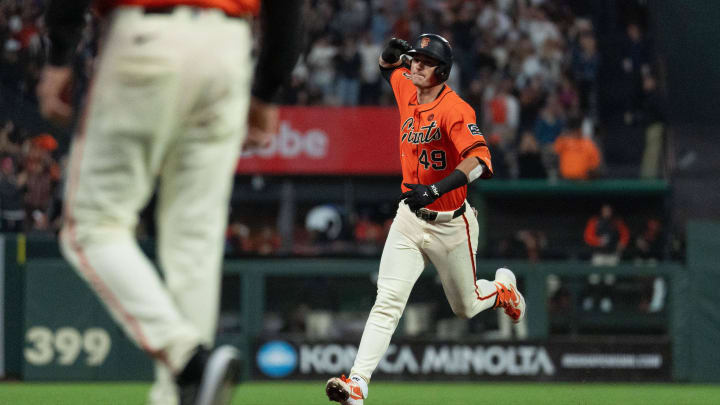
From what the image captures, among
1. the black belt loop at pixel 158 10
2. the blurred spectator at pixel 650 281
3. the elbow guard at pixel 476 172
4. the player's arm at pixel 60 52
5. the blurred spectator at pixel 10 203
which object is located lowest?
the blurred spectator at pixel 650 281

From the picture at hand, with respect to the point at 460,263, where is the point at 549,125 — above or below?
above

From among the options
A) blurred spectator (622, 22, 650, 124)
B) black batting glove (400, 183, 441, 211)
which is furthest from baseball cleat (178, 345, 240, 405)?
blurred spectator (622, 22, 650, 124)

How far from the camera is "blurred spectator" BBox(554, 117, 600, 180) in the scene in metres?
16.7

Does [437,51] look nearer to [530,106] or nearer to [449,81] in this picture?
[449,81]

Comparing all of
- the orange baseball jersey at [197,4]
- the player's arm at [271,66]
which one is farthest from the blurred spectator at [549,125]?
the orange baseball jersey at [197,4]

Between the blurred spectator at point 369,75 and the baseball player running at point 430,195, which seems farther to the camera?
the blurred spectator at point 369,75

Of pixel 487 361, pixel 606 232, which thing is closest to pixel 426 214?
pixel 487 361

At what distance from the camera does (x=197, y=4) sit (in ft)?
11.5

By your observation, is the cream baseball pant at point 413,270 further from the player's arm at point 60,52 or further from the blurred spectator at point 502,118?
the blurred spectator at point 502,118

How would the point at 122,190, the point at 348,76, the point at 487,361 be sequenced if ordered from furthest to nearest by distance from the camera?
1. the point at 348,76
2. the point at 487,361
3. the point at 122,190

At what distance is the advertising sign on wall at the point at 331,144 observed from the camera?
1762 cm

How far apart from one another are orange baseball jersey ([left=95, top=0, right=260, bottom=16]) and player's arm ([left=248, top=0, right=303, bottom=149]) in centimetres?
24

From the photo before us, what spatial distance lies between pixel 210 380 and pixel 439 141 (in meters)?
4.68

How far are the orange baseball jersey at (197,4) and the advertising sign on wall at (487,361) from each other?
9.96 m
